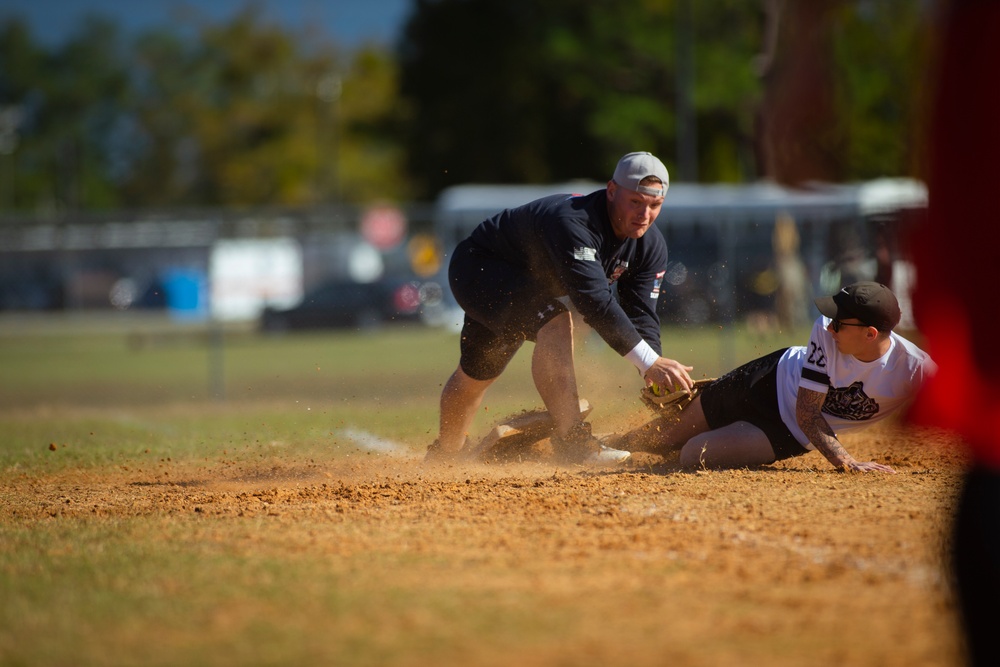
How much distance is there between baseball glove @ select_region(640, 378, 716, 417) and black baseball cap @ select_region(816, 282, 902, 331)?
121cm

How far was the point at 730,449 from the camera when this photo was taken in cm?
625

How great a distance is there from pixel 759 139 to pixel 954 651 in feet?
5.04

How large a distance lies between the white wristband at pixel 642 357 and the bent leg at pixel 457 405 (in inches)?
47.5

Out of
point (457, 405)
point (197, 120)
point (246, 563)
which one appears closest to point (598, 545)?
point (246, 563)

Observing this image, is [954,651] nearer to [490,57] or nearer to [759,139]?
[759,139]

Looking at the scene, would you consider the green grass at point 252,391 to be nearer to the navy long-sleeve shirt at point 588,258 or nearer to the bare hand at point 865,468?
the navy long-sleeve shirt at point 588,258

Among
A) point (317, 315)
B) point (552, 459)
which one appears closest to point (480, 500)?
point (552, 459)

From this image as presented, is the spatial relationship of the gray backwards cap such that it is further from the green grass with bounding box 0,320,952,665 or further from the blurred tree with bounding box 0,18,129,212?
the blurred tree with bounding box 0,18,129,212

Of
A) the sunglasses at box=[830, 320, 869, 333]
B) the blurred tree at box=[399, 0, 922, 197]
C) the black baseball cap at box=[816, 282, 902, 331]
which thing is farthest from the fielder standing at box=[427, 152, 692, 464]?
the blurred tree at box=[399, 0, 922, 197]

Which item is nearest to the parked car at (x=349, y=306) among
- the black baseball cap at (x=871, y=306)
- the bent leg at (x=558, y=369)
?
the bent leg at (x=558, y=369)

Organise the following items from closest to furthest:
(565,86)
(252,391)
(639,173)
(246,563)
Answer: (246,563) → (639,173) → (252,391) → (565,86)

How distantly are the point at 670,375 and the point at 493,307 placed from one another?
1.26 metres

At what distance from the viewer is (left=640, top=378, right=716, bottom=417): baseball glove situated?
20.8ft

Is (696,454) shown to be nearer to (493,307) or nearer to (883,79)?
(493,307)
